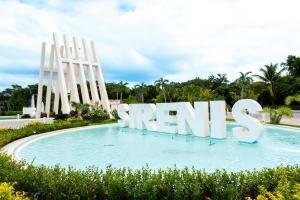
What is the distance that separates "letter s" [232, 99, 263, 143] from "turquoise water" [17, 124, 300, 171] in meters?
0.41

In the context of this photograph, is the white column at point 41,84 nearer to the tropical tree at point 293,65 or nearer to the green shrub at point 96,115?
the green shrub at point 96,115

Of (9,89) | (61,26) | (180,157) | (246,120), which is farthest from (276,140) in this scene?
(9,89)

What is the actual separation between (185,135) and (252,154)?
641 cm

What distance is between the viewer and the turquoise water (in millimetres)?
10312

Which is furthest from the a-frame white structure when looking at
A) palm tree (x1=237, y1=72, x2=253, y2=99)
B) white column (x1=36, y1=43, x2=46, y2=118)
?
palm tree (x1=237, y1=72, x2=253, y2=99)

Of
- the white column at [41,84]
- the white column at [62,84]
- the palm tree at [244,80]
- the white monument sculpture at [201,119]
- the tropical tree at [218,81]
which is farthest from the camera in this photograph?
the tropical tree at [218,81]

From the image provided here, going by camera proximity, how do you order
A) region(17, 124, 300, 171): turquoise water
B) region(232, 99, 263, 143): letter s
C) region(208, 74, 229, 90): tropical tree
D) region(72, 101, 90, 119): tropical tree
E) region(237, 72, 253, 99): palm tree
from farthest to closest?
1. region(208, 74, 229, 90): tropical tree
2. region(237, 72, 253, 99): palm tree
3. region(72, 101, 90, 119): tropical tree
4. region(232, 99, 263, 143): letter s
5. region(17, 124, 300, 171): turquoise water

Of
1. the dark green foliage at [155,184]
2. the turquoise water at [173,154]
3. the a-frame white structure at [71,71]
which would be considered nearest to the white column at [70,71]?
the a-frame white structure at [71,71]

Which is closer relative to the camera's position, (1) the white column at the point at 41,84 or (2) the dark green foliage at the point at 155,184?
(2) the dark green foliage at the point at 155,184

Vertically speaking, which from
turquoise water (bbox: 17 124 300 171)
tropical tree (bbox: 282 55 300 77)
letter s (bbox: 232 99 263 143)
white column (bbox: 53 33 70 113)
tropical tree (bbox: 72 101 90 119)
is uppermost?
tropical tree (bbox: 282 55 300 77)

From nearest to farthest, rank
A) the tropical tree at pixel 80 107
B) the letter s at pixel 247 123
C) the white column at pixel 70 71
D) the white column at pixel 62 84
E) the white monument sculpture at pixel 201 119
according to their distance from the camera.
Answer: the letter s at pixel 247 123, the white monument sculpture at pixel 201 119, the tropical tree at pixel 80 107, the white column at pixel 62 84, the white column at pixel 70 71

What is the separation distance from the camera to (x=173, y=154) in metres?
12.2

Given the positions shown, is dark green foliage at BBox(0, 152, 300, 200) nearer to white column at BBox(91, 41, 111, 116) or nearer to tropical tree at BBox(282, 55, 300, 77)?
white column at BBox(91, 41, 111, 116)

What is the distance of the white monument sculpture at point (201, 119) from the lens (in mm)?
14219
